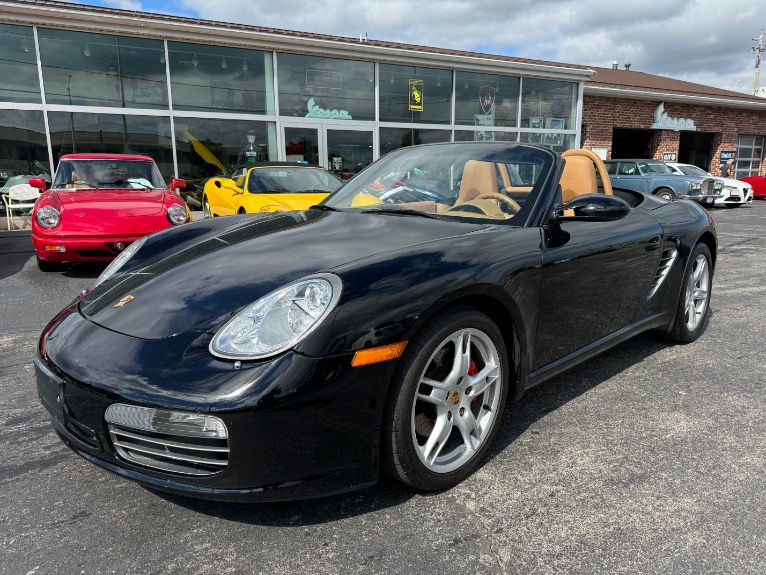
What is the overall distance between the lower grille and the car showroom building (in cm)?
1170

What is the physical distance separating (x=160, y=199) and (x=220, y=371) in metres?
5.55

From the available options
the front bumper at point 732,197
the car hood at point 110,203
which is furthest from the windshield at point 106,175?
the front bumper at point 732,197

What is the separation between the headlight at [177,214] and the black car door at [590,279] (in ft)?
16.5

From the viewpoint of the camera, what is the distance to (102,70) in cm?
1155

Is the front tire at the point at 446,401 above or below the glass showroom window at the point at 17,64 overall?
below

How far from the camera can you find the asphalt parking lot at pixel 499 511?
170 cm

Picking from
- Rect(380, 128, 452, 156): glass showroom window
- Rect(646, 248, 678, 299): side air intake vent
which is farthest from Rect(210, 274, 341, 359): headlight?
Rect(380, 128, 452, 156): glass showroom window

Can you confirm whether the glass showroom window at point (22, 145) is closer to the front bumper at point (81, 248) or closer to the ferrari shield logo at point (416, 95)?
the front bumper at point (81, 248)

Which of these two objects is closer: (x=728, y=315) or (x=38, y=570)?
(x=38, y=570)

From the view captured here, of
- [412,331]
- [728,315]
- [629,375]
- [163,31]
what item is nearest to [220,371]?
[412,331]

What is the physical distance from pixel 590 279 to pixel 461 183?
79 centimetres

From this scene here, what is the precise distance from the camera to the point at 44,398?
1954 millimetres

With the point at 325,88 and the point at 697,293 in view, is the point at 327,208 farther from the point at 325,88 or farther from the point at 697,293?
the point at 325,88

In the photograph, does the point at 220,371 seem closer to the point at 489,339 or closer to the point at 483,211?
the point at 489,339
